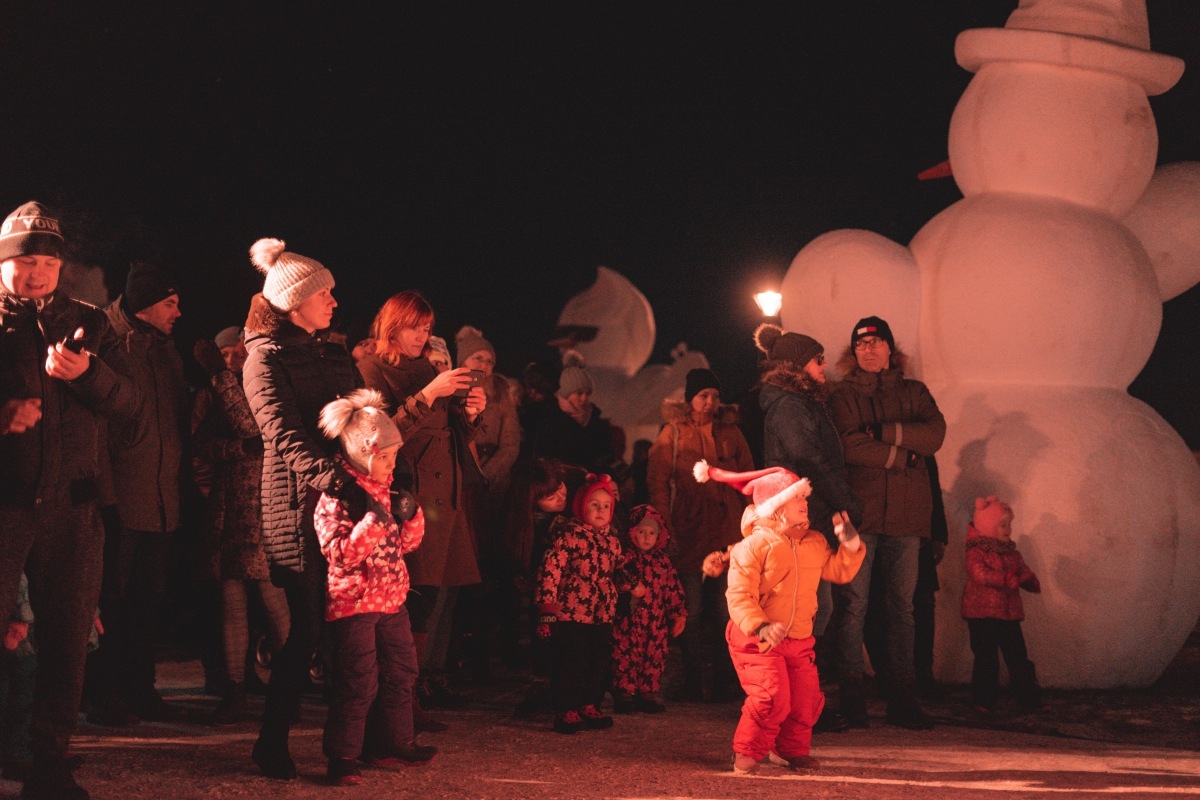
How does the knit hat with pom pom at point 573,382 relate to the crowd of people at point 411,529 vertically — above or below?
above

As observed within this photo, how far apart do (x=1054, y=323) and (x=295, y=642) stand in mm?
5057

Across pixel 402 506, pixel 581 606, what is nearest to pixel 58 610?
pixel 402 506

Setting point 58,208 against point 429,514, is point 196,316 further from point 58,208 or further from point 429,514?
point 429,514

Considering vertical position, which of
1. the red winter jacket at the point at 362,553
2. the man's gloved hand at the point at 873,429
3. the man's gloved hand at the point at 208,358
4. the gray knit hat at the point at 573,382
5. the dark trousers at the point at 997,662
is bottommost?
the dark trousers at the point at 997,662

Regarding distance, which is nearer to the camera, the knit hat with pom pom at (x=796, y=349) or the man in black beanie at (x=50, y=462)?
the man in black beanie at (x=50, y=462)

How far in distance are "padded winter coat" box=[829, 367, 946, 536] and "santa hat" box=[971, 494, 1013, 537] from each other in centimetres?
76

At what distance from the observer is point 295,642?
4.86 metres

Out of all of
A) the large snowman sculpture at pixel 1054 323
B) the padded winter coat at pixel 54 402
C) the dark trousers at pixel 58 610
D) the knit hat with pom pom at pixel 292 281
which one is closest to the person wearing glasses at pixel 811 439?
the large snowman sculpture at pixel 1054 323

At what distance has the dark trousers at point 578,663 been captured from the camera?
20.4 ft

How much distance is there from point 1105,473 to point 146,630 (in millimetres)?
5255

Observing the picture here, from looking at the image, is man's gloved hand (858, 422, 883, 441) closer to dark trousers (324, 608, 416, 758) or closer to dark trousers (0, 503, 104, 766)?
dark trousers (324, 608, 416, 758)

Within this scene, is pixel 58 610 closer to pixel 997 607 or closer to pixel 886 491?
pixel 886 491

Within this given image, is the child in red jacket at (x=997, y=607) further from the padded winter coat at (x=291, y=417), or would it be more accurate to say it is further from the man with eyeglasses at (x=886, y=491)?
the padded winter coat at (x=291, y=417)

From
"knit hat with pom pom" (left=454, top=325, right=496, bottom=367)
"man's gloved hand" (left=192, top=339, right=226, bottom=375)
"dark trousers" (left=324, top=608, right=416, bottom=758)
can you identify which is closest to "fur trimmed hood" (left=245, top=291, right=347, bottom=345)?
"dark trousers" (left=324, top=608, right=416, bottom=758)
